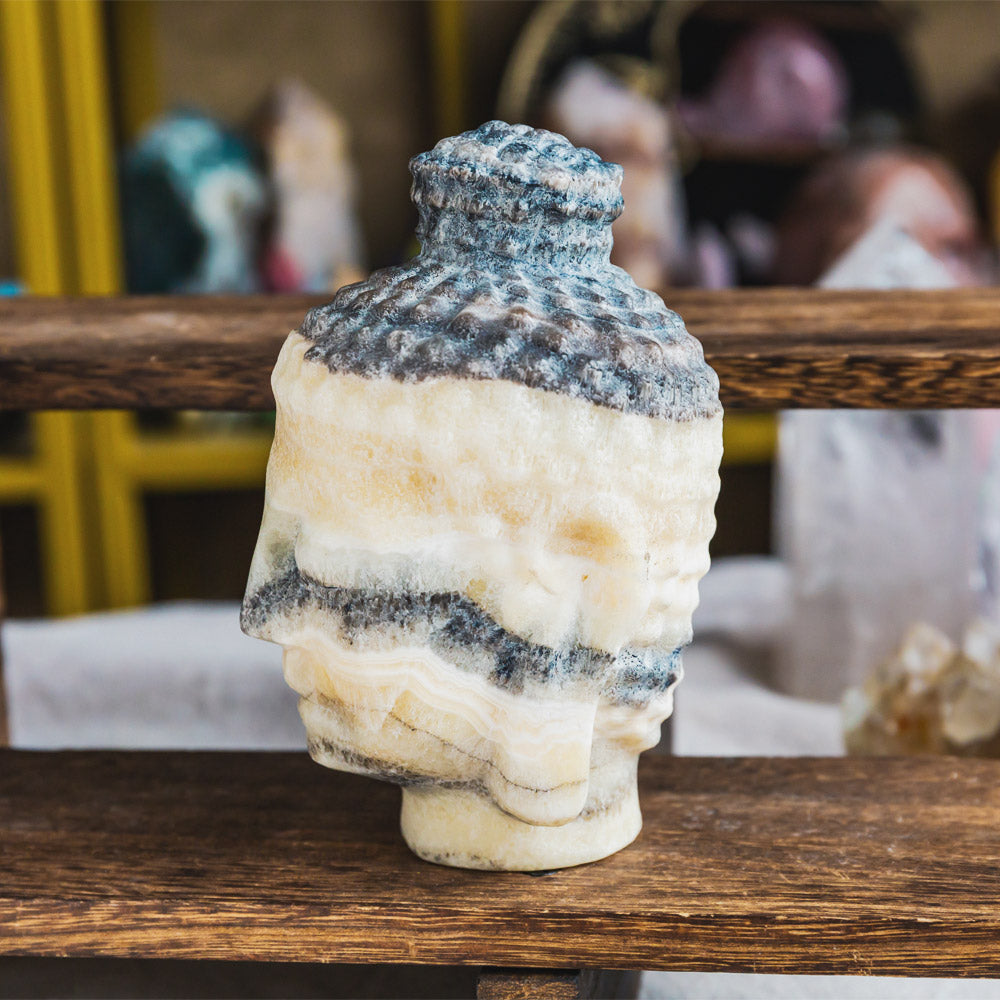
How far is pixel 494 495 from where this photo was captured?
2.21 feet

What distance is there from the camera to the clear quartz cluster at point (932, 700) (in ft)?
4.00

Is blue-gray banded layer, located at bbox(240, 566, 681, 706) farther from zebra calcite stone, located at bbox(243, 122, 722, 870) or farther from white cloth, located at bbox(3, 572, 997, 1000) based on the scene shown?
white cloth, located at bbox(3, 572, 997, 1000)

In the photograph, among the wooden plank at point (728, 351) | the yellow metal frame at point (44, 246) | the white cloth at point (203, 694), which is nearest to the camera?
the wooden plank at point (728, 351)

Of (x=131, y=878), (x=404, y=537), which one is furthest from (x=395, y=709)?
Result: (x=131, y=878)

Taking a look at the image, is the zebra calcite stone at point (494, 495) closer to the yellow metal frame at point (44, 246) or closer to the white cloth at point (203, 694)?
the white cloth at point (203, 694)

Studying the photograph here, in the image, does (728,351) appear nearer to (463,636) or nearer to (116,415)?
(463,636)

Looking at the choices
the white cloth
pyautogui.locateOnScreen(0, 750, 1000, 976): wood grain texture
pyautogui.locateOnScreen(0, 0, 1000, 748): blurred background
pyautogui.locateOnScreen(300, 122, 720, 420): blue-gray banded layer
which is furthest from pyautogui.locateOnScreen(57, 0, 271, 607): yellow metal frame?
pyautogui.locateOnScreen(300, 122, 720, 420): blue-gray banded layer

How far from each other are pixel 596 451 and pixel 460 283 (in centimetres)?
12

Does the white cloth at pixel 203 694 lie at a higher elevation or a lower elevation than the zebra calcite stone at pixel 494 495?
lower

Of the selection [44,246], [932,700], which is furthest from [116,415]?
[932,700]

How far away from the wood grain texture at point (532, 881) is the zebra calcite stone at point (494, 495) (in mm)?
65

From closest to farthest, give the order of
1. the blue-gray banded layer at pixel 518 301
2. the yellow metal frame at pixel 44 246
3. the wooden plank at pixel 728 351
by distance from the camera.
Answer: the blue-gray banded layer at pixel 518 301, the wooden plank at pixel 728 351, the yellow metal frame at pixel 44 246

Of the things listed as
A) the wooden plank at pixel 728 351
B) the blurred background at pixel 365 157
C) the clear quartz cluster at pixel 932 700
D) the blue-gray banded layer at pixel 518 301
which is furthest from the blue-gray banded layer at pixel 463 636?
the blurred background at pixel 365 157

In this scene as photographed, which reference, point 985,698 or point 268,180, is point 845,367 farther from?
point 268,180
